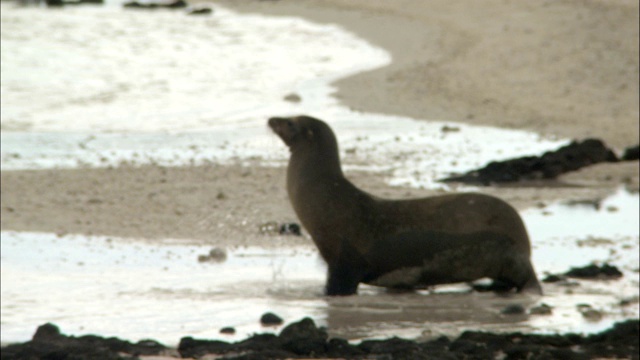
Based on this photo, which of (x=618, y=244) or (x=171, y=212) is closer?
(x=618, y=244)

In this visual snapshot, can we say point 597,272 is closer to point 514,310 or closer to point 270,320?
point 514,310

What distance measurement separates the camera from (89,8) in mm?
29078

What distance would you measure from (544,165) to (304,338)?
626 centimetres

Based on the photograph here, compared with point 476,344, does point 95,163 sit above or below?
below

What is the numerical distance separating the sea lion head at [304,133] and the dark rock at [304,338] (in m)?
2.14

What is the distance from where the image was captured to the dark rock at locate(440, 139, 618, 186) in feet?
38.9

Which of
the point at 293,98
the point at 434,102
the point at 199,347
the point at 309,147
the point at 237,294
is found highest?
the point at 309,147

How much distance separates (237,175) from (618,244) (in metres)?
3.63

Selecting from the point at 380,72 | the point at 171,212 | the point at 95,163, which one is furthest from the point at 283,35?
the point at 171,212

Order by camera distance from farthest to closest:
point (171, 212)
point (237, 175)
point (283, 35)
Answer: point (283, 35) < point (237, 175) < point (171, 212)

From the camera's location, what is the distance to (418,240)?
26.6ft

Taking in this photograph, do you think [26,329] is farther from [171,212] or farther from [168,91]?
[168,91]

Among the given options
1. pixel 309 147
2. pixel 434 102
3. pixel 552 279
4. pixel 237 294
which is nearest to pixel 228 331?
pixel 237 294

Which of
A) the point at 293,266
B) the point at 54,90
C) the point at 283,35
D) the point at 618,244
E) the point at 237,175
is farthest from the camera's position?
the point at 283,35
